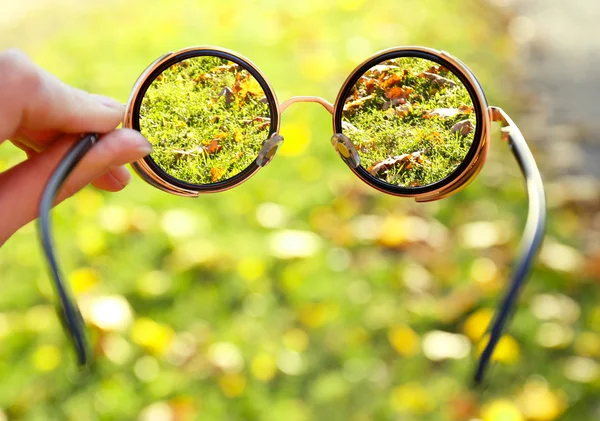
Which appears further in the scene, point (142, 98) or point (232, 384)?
point (232, 384)

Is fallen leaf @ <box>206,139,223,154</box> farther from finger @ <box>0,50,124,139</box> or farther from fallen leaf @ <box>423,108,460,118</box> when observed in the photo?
fallen leaf @ <box>423,108,460,118</box>

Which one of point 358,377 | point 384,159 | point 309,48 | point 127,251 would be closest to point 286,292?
point 358,377

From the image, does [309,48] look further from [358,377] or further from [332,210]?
[358,377]

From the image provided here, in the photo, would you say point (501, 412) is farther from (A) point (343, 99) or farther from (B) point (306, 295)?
(A) point (343, 99)

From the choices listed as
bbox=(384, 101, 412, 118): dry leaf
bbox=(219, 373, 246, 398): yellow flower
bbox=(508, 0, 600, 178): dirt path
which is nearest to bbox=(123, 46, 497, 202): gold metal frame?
bbox=(384, 101, 412, 118): dry leaf

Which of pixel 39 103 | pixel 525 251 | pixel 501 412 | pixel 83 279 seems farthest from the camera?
pixel 83 279

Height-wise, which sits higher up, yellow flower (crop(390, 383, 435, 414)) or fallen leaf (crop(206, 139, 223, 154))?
fallen leaf (crop(206, 139, 223, 154))

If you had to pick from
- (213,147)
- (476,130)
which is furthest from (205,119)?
(476,130)
